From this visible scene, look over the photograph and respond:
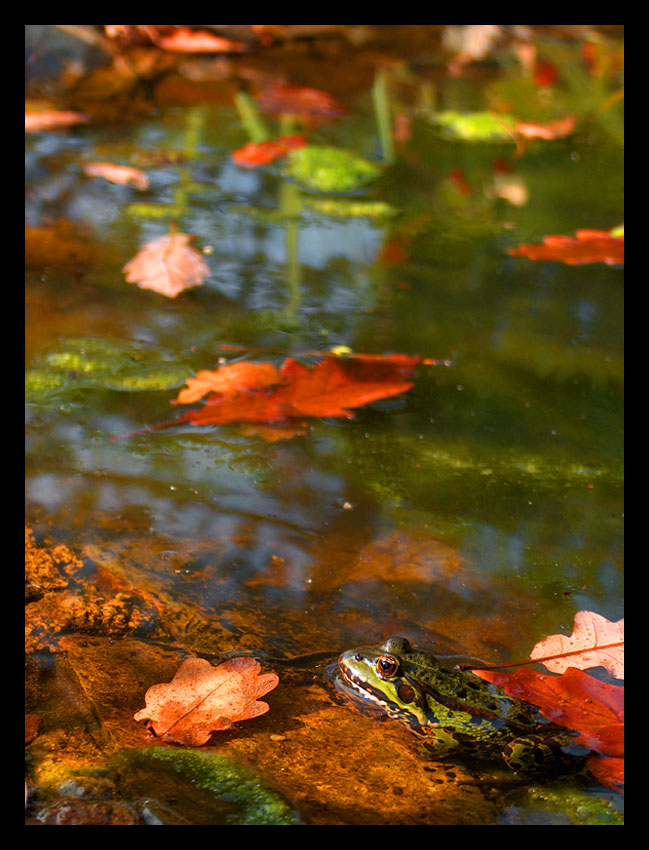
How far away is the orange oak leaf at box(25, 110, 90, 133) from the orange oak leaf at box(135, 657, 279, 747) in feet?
12.6

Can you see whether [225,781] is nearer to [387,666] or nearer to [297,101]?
[387,666]

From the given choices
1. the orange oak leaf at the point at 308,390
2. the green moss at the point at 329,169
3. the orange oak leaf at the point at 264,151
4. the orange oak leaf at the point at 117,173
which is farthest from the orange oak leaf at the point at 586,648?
the orange oak leaf at the point at 264,151

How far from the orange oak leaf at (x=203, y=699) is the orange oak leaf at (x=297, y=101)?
418 centimetres

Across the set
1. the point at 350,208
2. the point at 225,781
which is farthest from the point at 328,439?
the point at 350,208

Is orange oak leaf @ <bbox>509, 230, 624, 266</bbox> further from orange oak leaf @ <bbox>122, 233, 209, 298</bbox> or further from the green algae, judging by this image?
the green algae

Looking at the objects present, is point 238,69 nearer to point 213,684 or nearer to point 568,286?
point 568,286

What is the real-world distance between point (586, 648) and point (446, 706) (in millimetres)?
393

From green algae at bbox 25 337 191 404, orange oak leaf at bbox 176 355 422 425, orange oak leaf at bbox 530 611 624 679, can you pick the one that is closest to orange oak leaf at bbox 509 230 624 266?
orange oak leaf at bbox 176 355 422 425

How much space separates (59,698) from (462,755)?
0.88m

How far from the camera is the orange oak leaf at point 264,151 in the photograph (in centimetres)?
446

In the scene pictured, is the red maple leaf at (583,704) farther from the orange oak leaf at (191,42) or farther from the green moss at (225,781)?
the orange oak leaf at (191,42)

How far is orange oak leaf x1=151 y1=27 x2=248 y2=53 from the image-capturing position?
5.85 metres

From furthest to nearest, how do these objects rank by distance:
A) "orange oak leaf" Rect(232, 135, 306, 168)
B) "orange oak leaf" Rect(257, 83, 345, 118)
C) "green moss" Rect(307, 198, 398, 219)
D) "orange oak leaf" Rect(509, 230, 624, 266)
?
1. "orange oak leaf" Rect(257, 83, 345, 118)
2. "orange oak leaf" Rect(232, 135, 306, 168)
3. "green moss" Rect(307, 198, 398, 219)
4. "orange oak leaf" Rect(509, 230, 624, 266)

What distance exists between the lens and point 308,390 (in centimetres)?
272
